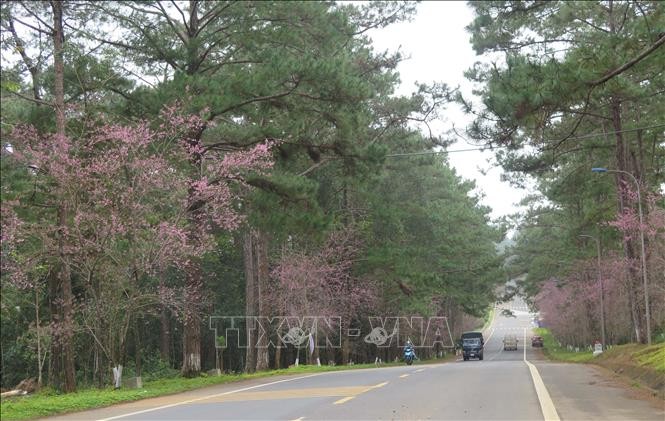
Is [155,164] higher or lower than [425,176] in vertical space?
lower

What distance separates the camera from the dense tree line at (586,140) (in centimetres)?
1175

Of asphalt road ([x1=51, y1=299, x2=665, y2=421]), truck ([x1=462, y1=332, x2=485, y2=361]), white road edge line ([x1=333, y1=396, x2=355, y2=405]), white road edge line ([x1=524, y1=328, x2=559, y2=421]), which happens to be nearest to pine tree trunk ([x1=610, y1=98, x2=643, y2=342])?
asphalt road ([x1=51, y1=299, x2=665, y2=421])

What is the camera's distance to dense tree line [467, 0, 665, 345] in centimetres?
1175

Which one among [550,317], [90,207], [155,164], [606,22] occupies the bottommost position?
[550,317]

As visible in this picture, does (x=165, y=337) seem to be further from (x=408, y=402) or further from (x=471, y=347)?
(x=408, y=402)

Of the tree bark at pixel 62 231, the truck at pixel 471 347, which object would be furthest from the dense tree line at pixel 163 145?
the truck at pixel 471 347

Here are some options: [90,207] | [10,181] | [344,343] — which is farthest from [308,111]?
[344,343]

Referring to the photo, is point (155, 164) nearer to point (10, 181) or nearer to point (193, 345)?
point (10, 181)

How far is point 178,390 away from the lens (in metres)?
18.8

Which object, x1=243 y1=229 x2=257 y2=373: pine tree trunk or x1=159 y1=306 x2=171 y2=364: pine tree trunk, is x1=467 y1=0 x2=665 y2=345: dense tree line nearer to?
x1=243 y1=229 x2=257 y2=373: pine tree trunk

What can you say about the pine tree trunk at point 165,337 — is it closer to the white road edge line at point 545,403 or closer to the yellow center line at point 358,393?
the yellow center line at point 358,393

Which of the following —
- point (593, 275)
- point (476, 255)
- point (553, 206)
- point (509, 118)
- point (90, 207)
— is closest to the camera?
point (509, 118)

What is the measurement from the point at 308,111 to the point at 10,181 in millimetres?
9991

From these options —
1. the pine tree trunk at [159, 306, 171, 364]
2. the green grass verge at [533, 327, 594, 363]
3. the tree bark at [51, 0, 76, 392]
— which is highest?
the tree bark at [51, 0, 76, 392]
